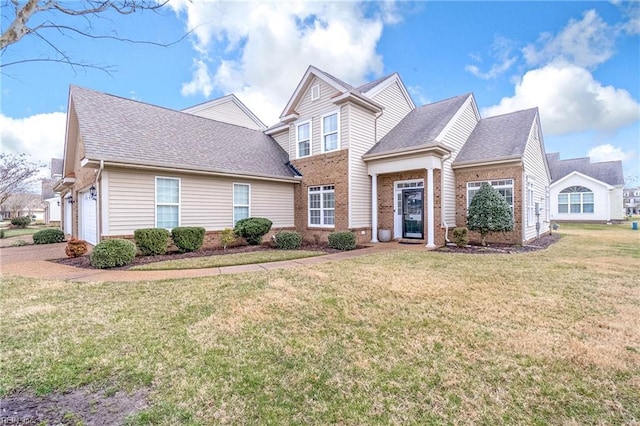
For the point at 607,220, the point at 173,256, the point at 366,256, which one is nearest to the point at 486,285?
the point at 366,256

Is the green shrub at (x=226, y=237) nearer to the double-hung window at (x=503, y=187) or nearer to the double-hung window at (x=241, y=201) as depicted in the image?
the double-hung window at (x=241, y=201)

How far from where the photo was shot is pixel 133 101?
42.1 ft

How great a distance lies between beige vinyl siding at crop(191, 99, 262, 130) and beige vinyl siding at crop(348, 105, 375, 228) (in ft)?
38.2

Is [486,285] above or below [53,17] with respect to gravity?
below

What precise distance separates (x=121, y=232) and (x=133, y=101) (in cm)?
658

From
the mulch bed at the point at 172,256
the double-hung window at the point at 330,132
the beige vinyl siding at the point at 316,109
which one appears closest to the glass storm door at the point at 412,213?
the mulch bed at the point at 172,256

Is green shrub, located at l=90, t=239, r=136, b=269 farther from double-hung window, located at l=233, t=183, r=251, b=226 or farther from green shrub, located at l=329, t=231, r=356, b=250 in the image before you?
green shrub, located at l=329, t=231, r=356, b=250

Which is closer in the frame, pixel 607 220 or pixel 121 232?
pixel 121 232

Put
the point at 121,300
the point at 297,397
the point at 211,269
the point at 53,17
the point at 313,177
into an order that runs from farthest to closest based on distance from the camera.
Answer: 1. the point at 313,177
2. the point at 211,269
3. the point at 121,300
4. the point at 53,17
5. the point at 297,397

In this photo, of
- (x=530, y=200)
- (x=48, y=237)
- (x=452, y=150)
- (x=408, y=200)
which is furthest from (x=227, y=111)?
(x=530, y=200)

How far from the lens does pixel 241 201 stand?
1286cm

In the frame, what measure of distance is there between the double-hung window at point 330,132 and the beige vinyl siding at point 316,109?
0.18 metres

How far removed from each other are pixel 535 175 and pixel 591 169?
24.8 meters

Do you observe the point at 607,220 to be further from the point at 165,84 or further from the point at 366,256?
the point at 165,84
